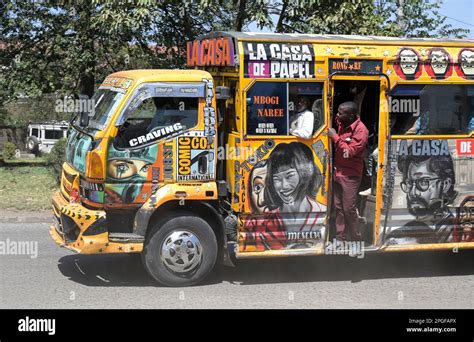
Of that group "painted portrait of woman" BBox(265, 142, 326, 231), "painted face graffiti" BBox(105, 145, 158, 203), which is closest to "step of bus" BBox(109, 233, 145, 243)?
"painted face graffiti" BBox(105, 145, 158, 203)

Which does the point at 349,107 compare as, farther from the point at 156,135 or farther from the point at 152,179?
the point at 152,179

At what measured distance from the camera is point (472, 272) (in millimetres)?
8984

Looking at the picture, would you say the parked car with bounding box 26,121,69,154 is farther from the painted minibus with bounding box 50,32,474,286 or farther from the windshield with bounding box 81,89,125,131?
the painted minibus with bounding box 50,32,474,286

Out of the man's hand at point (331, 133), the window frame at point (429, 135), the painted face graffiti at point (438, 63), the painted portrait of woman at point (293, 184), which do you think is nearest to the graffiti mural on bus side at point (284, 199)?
the painted portrait of woman at point (293, 184)

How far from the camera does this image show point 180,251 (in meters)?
7.77

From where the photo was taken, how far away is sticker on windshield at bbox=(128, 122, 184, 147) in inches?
296

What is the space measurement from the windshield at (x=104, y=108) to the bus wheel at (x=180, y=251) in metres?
1.24

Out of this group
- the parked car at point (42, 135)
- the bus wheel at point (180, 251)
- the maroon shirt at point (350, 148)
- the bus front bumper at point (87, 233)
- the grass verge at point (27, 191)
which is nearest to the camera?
the bus front bumper at point (87, 233)

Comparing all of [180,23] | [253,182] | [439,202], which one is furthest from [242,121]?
[180,23]

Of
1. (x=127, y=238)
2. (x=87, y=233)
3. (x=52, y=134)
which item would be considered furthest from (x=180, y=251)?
(x=52, y=134)

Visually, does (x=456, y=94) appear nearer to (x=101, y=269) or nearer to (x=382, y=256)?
(x=382, y=256)

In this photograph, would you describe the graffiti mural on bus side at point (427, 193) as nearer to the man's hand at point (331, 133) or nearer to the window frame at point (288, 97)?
the man's hand at point (331, 133)

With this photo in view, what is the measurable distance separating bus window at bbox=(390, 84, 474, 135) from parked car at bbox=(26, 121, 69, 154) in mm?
31557

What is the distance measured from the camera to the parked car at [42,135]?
38.3 meters
